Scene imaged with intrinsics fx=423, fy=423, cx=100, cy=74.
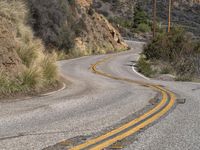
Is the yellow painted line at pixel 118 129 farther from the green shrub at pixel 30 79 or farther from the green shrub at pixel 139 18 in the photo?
the green shrub at pixel 139 18

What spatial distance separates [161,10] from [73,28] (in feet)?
183

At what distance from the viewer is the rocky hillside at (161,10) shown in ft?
282

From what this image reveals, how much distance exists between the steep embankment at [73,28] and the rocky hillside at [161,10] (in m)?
28.9

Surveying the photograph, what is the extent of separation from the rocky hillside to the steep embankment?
2890 cm

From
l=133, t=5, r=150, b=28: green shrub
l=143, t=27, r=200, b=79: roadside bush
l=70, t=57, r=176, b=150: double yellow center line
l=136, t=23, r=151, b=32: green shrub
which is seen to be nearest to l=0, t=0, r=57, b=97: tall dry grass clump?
l=70, t=57, r=176, b=150: double yellow center line

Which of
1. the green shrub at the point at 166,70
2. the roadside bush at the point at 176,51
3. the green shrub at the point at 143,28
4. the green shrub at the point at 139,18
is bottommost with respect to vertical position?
the green shrub at the point at 166,70

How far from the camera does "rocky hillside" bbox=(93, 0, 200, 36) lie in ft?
282

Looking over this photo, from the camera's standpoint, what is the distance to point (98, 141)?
7.08 metres

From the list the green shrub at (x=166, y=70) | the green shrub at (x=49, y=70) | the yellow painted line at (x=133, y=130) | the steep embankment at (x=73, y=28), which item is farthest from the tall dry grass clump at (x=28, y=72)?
the steep embankment at (x=73, y=28)

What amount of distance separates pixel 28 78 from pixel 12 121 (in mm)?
5868

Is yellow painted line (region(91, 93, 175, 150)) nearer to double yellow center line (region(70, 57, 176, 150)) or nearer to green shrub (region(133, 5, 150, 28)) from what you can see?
double yellow center line (region(70, 57, 176, 150))

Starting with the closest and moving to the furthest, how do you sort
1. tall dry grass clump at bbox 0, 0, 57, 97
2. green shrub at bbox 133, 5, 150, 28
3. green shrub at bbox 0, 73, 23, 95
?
green shrub at bbox 0, 73, 23, 95, tall dry grass clump at bbox 0, 0, 57, 97, green shrub at bbox 133, 5, 150, 28

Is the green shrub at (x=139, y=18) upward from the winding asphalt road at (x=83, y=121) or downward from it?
upward

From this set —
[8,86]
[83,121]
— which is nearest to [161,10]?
[8,86]
